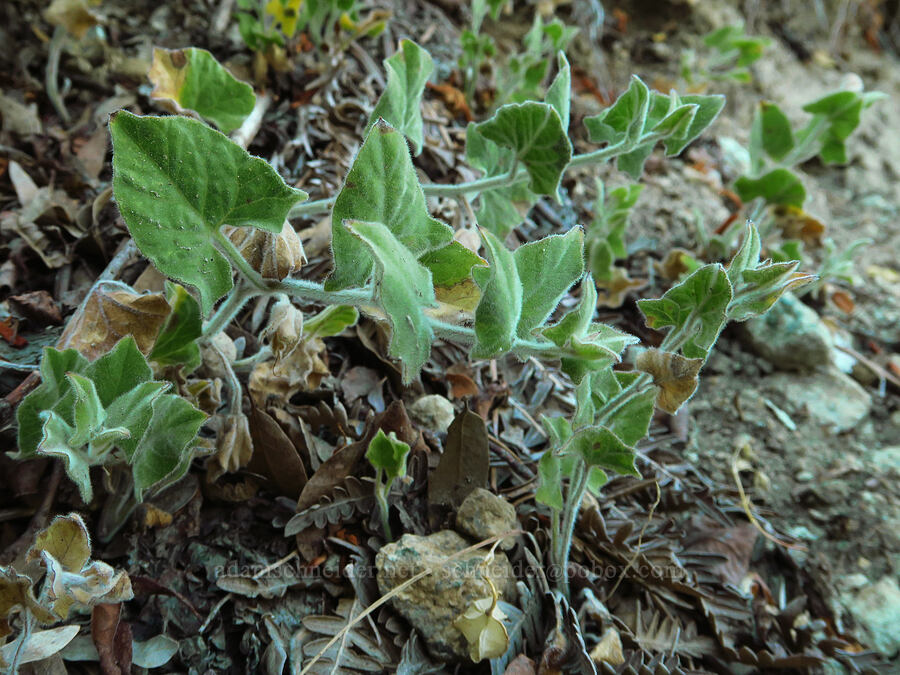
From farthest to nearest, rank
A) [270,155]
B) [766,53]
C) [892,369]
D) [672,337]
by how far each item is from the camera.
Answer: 1. [766,53]
2. [892,369]
3. [270,155]
4. [672,337]

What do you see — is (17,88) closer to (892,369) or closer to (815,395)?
(815,395)

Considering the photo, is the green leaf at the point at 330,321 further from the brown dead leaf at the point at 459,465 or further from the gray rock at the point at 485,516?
the gray rock at the point at 485,516

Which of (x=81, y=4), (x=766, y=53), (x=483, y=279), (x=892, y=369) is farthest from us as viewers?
(x=766, y=53)

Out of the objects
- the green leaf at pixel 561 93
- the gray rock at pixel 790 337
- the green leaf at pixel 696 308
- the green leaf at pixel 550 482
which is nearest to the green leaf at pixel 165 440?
the green leaf at pixel 550 482

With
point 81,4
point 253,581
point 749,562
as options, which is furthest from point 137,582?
point 81,4

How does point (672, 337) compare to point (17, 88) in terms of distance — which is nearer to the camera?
point (672, 337)

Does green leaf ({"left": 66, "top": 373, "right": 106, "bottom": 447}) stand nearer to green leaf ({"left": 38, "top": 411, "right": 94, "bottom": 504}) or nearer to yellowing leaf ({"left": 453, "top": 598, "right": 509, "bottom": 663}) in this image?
green leaf ({"left": 38, "top": 411, "right": 94, "bottom": 504})
